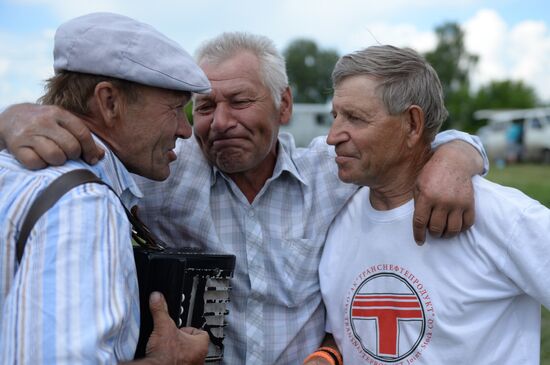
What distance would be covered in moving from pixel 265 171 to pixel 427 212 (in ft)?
3.38

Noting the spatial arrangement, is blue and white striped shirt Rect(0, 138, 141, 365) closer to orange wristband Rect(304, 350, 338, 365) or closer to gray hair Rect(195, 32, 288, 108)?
orange wristband Rect(304, 350, 338, 365)

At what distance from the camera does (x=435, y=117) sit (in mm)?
2812

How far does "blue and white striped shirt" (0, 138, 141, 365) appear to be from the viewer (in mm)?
1630

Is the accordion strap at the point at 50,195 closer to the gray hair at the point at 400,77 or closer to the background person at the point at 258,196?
the background person at the point at 258,196

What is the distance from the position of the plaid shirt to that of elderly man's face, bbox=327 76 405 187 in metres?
0.36

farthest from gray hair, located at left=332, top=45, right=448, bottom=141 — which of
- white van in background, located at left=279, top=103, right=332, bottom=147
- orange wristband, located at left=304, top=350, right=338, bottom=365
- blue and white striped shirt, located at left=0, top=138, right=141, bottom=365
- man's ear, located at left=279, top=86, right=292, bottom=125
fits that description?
white van in background, located at left=279, top=103, right=332, bottom=147

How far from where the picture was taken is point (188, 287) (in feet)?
7.48

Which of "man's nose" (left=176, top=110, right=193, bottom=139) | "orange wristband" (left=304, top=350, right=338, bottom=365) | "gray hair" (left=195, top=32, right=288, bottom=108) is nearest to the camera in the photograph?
"man's nose" (left=176, top=110, right=193, bottom=139)

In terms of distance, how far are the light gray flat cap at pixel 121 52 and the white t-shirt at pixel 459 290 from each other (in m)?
1.18

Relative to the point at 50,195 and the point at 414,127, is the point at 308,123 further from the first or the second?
the point at 50,195

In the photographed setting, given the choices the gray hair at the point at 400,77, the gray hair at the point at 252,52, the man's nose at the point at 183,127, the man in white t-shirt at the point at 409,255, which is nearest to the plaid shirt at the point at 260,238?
the man in white t-shirt at the point at 409,255

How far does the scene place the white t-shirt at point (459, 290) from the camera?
243 centimetres

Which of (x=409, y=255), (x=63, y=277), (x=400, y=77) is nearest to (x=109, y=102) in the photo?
(x=63, y=277)

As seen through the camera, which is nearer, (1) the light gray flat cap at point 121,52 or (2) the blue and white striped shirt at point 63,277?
(2) the blue and white striped shirt at point 63,277
